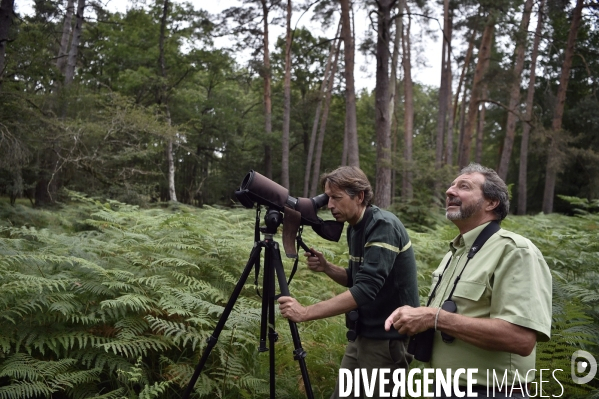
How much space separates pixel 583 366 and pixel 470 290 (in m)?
1.88

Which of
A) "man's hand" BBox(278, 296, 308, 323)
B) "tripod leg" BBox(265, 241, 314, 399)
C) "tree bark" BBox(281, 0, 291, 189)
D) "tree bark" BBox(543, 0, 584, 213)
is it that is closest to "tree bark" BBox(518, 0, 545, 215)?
"tree bark" BBox(543, 0, 584, 213)

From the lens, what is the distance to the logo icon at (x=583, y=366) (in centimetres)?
316

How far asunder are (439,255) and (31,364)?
204 inches

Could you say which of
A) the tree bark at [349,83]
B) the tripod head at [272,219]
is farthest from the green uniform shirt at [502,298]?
the tree bark at [349,83]

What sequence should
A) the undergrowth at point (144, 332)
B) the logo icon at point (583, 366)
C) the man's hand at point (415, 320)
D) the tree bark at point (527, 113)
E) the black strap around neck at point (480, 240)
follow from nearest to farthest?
the man's hand at point (415, 320) → the black strap around neck at point (480, 240) → the logo icon at point (583, 366) → the undergrowth at point (144, 332) → the tree bark at point (527, 113)

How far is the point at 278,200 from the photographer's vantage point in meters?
2.66

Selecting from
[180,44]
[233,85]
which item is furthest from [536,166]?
[180,44]

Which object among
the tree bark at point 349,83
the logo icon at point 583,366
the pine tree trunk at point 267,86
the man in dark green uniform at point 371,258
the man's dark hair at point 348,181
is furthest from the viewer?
the pine tree trunk at point 267,86

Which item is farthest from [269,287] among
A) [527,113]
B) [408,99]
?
[527,113]

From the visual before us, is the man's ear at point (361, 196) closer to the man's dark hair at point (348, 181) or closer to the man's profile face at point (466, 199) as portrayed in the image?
the man's dark hair at point (348, 181)

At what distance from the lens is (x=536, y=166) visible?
91.9ft

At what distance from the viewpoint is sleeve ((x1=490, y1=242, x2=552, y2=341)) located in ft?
6.08

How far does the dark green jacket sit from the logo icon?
143cm

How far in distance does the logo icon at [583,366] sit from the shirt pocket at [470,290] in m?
1.71
